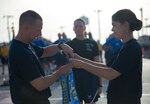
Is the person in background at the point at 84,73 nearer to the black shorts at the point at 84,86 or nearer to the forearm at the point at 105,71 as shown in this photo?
the black shorts at the point at 84,86

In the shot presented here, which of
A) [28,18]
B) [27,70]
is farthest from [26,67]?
[28,18]

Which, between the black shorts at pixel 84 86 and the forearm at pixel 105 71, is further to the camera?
the black shorts at pixel 84 86

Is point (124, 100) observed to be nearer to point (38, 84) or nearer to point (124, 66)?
point (124, 66)

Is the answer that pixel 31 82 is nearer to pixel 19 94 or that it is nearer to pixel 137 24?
pixel 19 94

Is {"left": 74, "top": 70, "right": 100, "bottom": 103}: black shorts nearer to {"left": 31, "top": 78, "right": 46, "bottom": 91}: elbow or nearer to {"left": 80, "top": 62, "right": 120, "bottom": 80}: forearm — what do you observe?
{"left": 80, "top": 62, "right": 120, "bottom": 80}: forearm

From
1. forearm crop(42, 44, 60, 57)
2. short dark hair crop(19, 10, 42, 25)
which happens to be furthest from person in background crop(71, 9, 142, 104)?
forearm crop(42, 44, 60, 57)

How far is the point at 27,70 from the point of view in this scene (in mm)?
3900

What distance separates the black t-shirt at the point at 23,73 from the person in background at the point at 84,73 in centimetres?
242

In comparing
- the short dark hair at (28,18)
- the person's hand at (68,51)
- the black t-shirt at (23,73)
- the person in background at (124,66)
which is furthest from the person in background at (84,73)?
the short dark hair at (28,18)

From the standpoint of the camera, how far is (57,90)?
12.7m

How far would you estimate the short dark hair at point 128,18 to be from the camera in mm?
4105

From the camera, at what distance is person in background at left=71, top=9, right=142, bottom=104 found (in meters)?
4.00

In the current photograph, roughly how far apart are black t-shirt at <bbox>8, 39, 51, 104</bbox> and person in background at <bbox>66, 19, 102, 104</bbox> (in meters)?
2.42

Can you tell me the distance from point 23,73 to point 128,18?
1286mm
